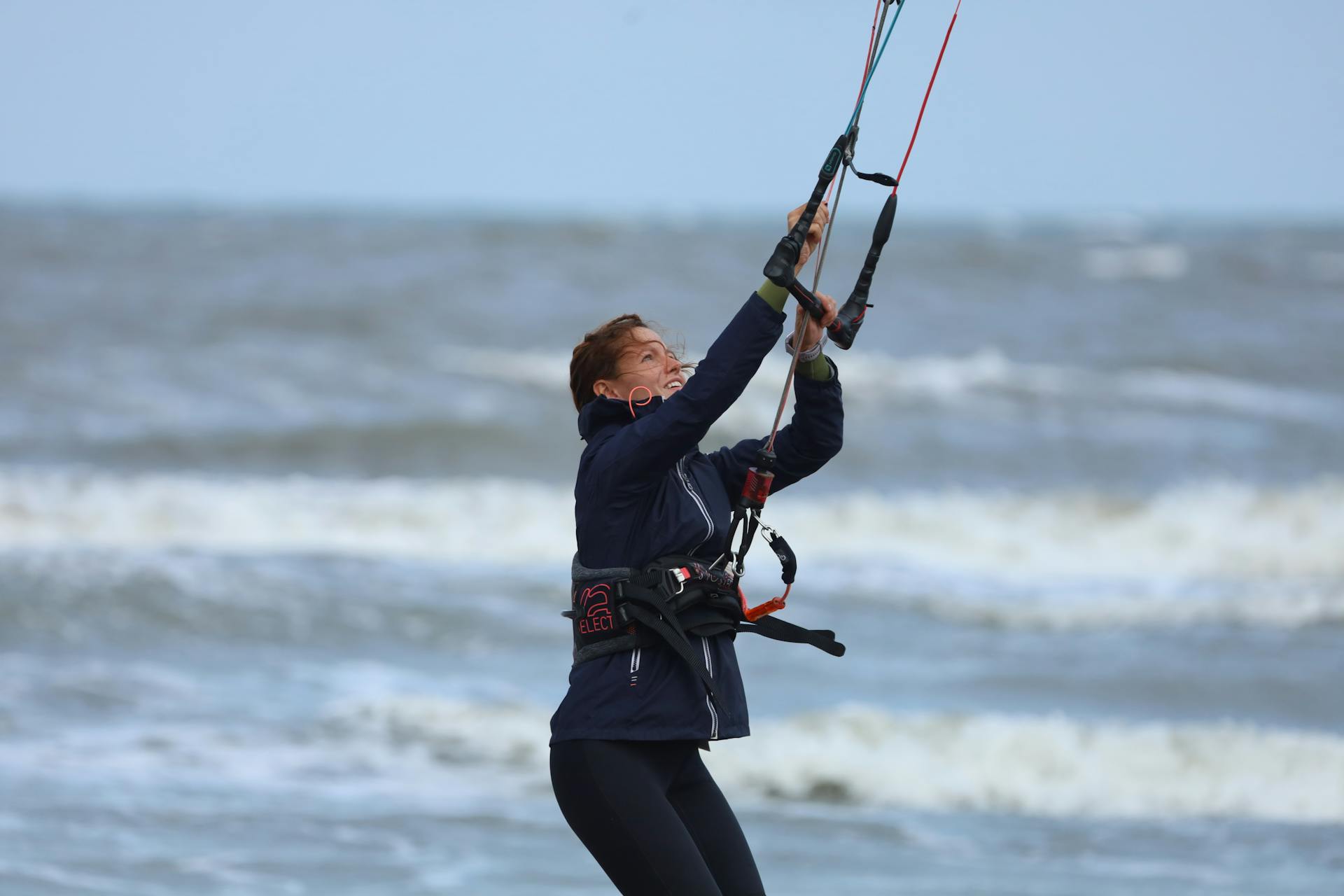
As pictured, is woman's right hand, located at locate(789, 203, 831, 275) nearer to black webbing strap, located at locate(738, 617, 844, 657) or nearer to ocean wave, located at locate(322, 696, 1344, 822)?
black webbing strap, located at locate(738, 617, 844, 657)

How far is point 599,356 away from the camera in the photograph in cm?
294

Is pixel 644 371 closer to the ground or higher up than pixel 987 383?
closer to the ground

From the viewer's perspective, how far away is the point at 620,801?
2697mm

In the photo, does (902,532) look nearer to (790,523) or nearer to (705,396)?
(790,523)

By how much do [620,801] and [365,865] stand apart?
10.2 feet

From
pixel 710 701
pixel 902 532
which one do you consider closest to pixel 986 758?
pixel 710 701

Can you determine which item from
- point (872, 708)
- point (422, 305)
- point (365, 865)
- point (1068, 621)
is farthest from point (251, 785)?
point (422, 305)

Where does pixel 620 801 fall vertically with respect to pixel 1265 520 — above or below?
below

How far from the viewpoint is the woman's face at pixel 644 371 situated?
291 centimetres

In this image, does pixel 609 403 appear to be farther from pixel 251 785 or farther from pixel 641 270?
pixel 641 270

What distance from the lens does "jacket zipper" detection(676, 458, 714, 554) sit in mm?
2809

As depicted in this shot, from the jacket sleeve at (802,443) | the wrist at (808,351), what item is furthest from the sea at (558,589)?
the wrist at (808,351)

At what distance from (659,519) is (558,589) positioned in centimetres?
774

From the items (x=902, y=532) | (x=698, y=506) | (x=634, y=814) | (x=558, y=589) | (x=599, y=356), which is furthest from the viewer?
(x=902, y=532)
